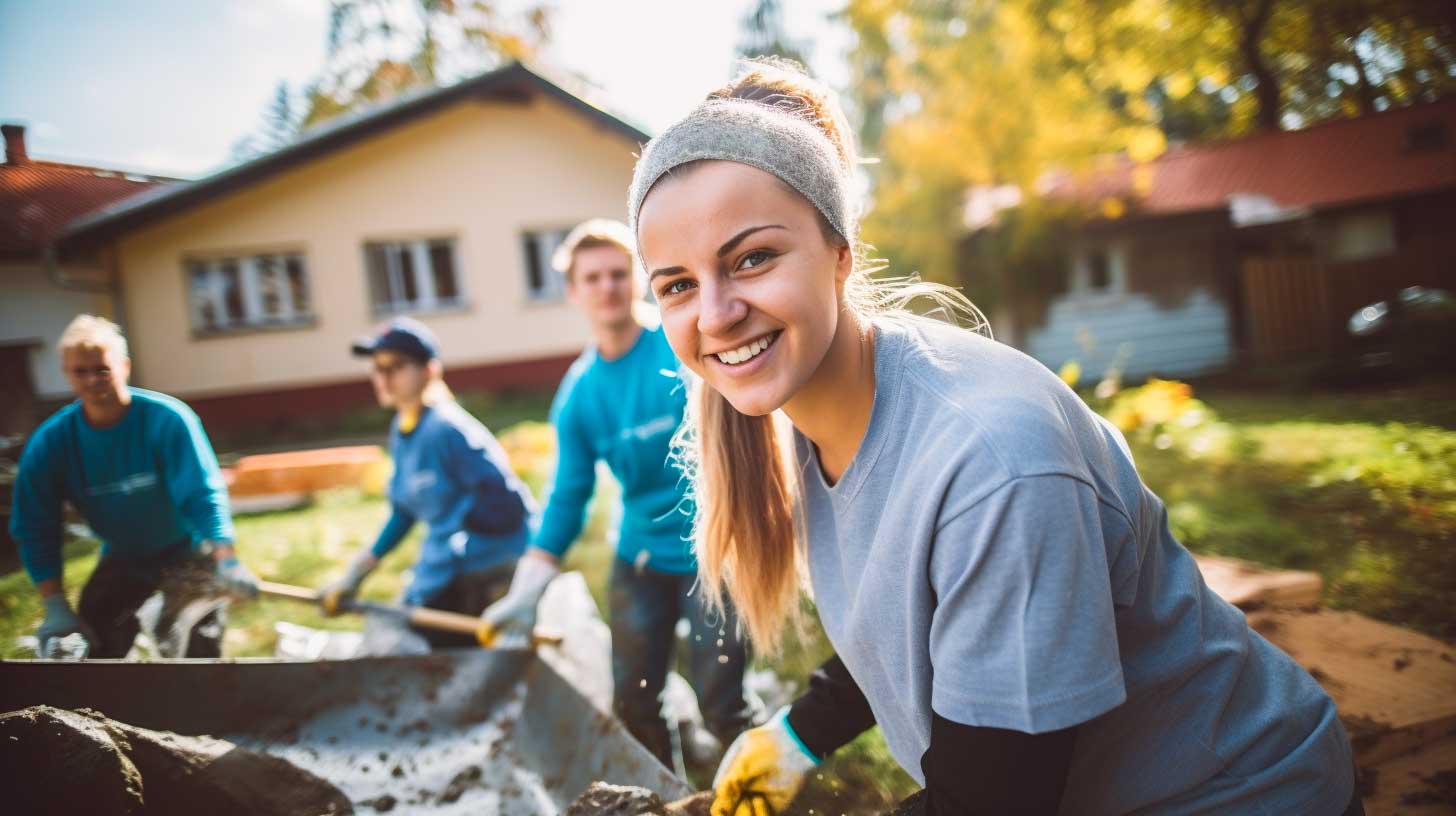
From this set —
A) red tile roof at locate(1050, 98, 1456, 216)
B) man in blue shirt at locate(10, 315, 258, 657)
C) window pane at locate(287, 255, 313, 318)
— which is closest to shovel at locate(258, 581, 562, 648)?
man in blue shirt at locate(10, 315, 258, 657)

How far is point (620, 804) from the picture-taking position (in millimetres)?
1361

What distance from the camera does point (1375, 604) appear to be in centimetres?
272

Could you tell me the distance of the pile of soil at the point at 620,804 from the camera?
1347mm

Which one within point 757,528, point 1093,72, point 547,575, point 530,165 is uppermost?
point 530,165

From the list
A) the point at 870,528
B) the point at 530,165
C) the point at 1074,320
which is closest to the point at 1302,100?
the point at 870,528

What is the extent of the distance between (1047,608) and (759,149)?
762mm

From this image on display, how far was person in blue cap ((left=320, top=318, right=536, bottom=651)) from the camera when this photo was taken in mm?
3193

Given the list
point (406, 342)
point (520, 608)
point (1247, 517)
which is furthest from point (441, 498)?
point (1247, 517)

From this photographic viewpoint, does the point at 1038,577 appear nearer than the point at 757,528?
Yes

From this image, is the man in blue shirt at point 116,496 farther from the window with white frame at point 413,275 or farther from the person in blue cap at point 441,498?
the window with white frame at point 413,275

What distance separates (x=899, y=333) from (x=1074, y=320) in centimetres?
1270

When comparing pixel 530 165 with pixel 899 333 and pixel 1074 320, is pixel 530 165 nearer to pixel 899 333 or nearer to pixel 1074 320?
pixel 1074 320

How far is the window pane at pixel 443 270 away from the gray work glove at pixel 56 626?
35.5 ft

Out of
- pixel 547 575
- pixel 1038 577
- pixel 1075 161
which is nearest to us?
pixel 1038 577
